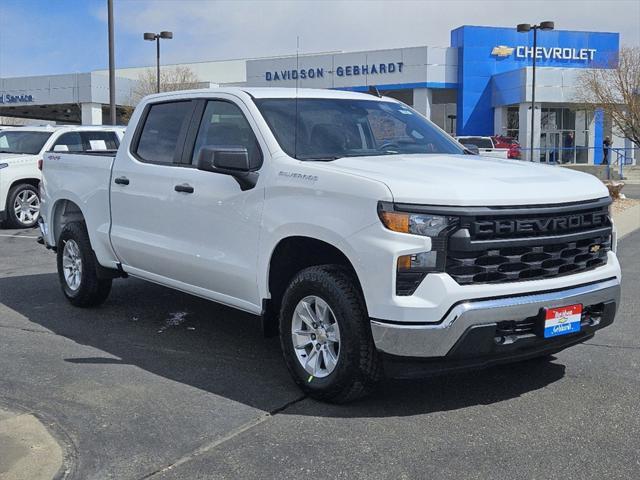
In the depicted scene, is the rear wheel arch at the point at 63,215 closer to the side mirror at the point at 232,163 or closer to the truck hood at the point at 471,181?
the side mirror at the point at 232,163

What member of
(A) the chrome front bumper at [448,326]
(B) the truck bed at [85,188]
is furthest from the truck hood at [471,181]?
(B) the truck bed at [85,188]

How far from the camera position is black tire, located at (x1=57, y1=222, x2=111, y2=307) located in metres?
7.08

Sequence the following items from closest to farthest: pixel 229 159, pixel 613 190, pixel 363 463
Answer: pixel 363 463 < pixel 229 159 < pixel 613 190

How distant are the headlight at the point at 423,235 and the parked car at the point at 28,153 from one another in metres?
10.4

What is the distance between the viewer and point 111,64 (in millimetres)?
20516

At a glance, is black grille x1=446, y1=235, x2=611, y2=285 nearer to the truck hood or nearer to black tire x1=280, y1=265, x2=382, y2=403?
the truck hood

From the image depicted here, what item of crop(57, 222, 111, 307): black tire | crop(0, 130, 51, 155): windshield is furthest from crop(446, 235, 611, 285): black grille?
crop(0, 130, 51, 155): windshield

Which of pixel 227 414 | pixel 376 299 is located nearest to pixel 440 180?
pixel 376 299

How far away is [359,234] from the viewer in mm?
4270

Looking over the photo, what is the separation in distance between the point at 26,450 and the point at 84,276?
329cm

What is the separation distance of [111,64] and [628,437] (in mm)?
18885

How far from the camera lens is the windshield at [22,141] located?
47.0ft

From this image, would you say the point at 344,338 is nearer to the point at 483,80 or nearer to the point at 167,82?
the point at 483,80

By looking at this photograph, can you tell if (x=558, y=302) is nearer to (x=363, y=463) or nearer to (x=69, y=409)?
(x=363, y=463)
